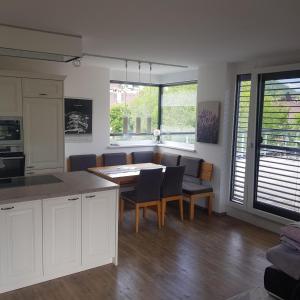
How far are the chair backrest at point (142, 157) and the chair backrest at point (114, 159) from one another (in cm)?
24

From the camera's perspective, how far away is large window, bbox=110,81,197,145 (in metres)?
6.34

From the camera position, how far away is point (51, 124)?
4578 mm

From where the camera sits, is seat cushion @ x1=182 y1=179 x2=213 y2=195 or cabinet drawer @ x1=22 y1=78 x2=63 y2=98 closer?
cabinet drawer @ x1=22 y1=78 x2=63 y2=98

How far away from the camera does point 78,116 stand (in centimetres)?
570

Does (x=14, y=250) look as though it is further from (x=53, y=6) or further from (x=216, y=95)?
(x=216, y=95)

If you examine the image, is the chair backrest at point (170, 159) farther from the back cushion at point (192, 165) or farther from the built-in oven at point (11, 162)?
the built-in oven at point (11, 162)

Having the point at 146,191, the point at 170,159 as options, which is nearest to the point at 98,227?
the point at 146,191

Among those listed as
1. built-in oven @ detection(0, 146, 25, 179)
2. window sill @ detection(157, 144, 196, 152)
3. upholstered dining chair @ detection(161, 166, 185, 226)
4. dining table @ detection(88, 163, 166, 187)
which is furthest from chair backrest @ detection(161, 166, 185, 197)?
built-in oven @ detection(0, 146, 25, 179)

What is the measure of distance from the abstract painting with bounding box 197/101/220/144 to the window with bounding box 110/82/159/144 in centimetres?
147

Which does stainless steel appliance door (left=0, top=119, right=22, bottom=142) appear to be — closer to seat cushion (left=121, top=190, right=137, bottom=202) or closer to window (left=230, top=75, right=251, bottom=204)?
seat cushion (left=121, top=190, right=137, bottom=202)

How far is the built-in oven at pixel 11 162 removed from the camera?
420 cm

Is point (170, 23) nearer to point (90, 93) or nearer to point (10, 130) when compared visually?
point (10, 130)

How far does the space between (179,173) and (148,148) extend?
193 cm

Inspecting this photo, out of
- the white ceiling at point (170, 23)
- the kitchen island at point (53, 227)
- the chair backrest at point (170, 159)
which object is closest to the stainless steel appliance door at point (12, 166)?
the kitchen island at point (53, 227)
